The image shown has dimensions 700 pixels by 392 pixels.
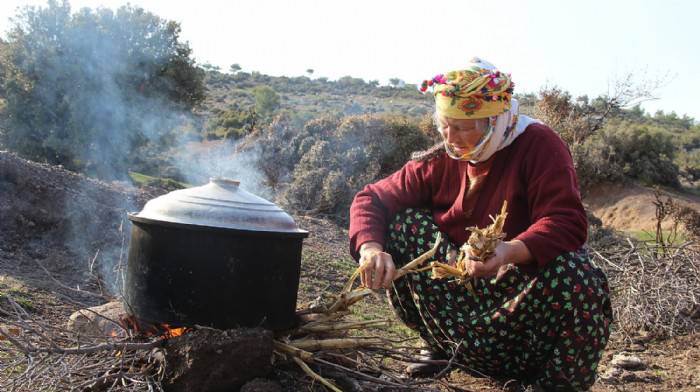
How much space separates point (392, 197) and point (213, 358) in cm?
119

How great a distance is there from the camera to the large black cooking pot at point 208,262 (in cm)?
230

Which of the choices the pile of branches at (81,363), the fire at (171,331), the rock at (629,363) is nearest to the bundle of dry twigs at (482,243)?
the fire at (171,331)

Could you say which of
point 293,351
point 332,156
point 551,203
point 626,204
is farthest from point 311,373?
point 626,204

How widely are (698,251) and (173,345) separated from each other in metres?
4.19

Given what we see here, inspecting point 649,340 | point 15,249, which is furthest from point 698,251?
point 15,249

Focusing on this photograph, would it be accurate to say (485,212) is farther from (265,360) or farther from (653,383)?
(653,383)

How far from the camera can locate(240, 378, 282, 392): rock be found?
2.23 metres

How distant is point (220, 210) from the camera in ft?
7.74

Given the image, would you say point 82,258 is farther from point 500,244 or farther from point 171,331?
point 500,244

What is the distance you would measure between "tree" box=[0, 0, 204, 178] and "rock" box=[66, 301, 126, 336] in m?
12.2

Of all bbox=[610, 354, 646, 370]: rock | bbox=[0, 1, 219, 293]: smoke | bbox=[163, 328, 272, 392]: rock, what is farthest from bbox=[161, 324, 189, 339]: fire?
bbox=[0, 1, 219, 293]: smoke

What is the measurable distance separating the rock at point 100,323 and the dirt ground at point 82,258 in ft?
1.42

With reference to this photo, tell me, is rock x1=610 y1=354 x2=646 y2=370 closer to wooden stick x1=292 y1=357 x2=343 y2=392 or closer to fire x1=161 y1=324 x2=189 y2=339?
wooden stick x1=292 y1=357 x2=343 y2=392

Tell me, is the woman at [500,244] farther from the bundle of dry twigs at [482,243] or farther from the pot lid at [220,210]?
the pot lid at [220,210]
